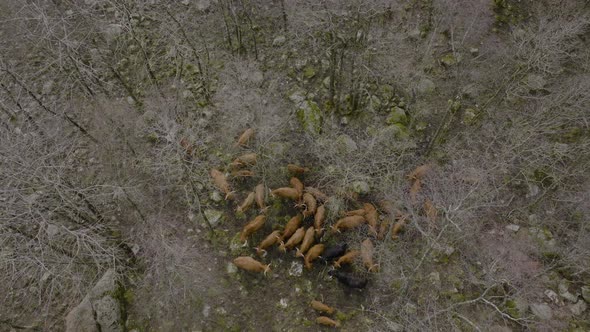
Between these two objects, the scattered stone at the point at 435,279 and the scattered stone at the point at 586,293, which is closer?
the scattered stone at the point at 586,293

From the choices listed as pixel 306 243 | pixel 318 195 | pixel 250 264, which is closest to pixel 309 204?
pixel 318 195

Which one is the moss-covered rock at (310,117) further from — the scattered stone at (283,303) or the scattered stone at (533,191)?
the scattered stone at (533,191)

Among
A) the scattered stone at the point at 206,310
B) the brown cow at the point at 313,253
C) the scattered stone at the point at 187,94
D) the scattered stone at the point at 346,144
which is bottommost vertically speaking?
the scattered stone at the point at 206,310

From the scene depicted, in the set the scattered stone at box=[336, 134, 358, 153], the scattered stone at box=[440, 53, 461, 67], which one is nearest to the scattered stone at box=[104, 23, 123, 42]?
the scattered stone at box=[336, 134, 358, 153]

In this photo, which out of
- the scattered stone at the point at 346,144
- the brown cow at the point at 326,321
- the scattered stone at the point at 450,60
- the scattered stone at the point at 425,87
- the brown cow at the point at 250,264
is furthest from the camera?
the scattered stone at the point at 450,60

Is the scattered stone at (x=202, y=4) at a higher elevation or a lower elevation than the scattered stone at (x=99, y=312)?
higher

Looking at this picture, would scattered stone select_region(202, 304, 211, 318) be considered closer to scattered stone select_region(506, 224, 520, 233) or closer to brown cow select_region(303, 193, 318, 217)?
brown cow select_region(303, 193, 318, 217)

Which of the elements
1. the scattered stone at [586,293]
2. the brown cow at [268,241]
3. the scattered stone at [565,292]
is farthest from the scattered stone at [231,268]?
the scattered stone at [586,293]

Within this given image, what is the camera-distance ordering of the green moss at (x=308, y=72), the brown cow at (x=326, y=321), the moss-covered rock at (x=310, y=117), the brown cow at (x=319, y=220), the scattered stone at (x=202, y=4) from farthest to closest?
the scattered stone at (x=202, y=4), the green moss at (x=308, y=72), the moss-covered rock at (x=310, y=117), the brown cow at (x=319, y=220), the brown cow at (x=326, y=321)
